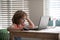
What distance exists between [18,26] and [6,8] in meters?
1.41

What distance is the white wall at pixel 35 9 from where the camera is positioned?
414cm

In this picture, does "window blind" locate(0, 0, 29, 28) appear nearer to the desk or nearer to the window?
the window

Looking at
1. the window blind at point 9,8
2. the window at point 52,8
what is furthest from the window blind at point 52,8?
the window blind at point 9,8

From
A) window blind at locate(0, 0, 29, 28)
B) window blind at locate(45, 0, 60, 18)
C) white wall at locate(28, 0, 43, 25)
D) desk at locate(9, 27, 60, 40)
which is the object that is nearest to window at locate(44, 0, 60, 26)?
window blind at locate(45, 0, 60, 18)

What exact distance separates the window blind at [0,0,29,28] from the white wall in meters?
0.14

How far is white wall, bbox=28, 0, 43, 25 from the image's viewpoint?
414 cm

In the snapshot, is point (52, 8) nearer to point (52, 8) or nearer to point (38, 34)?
point (52, 8)

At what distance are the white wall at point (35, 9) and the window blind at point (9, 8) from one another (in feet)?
0.46

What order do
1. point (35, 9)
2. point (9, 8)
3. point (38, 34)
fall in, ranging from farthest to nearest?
point (9, 8) < point (35, 9) < point (38, 34)

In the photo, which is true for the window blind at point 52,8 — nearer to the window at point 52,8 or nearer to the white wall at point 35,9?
the window at point 52,8

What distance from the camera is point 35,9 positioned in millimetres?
4172

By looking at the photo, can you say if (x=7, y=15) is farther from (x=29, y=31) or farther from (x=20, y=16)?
(x=29, y=31)

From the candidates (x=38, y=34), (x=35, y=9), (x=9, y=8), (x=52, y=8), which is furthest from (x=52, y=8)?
(x=38, y=34)

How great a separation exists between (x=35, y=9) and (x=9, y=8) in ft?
2.33
